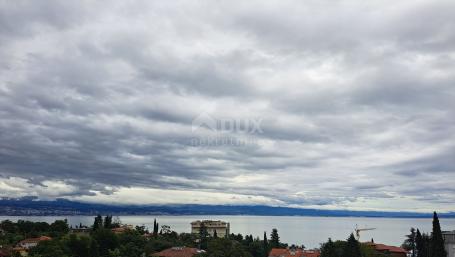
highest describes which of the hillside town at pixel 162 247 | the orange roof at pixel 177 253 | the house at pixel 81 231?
the house at pixel 81 231

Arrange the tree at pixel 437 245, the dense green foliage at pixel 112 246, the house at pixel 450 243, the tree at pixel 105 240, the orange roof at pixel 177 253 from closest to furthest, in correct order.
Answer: the tree at pixel 437 245, the dense green foliage at pixel 112 246, the house at pixel 450 243, the tree at pixel 105 240, the orange roof at pixel 177 253

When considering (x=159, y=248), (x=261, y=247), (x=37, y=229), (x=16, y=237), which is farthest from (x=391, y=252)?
(x=37, y=229)

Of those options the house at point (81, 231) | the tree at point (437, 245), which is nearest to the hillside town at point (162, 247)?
the tree at point (437, 245)

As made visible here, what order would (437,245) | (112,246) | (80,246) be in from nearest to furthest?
(437,245) → (80,246) → (112,246)

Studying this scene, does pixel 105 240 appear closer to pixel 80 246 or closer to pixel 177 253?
A: pixel 80 246

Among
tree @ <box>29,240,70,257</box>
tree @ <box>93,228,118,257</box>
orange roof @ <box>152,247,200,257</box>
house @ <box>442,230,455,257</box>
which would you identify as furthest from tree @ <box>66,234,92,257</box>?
house @ <box>442,230,455,257</box>

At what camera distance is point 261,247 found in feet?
273

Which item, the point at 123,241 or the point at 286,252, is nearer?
the point at 123,241

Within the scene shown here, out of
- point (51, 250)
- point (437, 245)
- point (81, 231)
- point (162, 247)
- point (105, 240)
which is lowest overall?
point (162, 247)

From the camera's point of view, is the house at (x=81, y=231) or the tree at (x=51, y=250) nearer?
the tree at (x=51, y=250)

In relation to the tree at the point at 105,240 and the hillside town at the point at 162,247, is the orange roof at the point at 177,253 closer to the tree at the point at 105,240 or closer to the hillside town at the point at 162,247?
the hillside town at the point at 162,247

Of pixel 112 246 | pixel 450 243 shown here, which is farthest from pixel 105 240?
pixel 450 243

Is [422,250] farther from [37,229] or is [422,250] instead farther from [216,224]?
[216,224]

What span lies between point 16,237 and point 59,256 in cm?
3705
